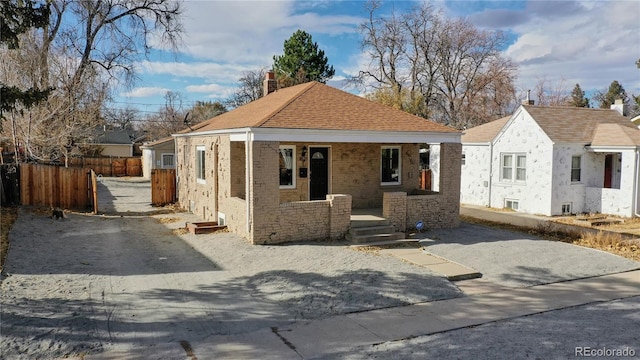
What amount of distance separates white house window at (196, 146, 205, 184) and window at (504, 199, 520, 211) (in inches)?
551

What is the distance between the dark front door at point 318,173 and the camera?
15336mm

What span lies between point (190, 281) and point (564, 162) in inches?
659

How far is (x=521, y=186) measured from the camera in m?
20.6

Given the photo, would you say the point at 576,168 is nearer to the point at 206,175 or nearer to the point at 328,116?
the point at 328,116

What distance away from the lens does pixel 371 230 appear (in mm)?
12781

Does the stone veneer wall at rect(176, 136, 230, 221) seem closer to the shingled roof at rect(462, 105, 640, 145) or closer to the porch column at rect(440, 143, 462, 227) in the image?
the porch column at rect(440, 143, 462, 227)

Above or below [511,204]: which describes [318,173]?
above

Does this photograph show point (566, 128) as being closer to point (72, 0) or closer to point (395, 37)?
point (395, 37)

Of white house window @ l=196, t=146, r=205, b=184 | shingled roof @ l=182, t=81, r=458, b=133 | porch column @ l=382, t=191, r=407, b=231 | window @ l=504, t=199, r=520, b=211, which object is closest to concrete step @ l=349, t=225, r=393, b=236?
porch column @ l=382, t=191, r=407, b=231

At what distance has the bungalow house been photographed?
12.1m

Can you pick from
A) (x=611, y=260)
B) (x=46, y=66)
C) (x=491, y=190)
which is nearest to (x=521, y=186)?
(x=491, y=190)

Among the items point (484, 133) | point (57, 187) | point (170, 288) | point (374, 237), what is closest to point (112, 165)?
point (57, 187)

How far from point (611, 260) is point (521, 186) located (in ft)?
31.7
